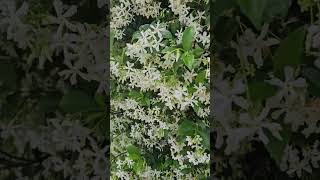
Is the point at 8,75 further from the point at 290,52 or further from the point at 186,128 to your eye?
the point at 290,52

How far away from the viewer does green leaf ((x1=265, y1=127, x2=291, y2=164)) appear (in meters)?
0.95

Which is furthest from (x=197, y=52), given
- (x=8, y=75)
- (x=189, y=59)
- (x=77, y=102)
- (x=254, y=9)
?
(x=8, y=75)

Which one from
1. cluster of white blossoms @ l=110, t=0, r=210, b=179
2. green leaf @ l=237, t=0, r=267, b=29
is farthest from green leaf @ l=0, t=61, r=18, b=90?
green leaf @ l=237, t=0, r=267, b=29

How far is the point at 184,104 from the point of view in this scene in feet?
3.20

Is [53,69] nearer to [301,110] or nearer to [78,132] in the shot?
[78,132]

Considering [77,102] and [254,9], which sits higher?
[254,9]

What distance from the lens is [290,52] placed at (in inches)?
36.9

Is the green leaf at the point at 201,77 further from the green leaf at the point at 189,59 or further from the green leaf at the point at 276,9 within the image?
the green leaf at the point at 276,9

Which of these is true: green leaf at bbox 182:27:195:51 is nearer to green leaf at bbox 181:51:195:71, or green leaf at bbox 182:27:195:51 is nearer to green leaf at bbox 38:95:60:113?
green leaf at bbox 181:51:195:71

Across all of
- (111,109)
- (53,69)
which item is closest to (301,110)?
(111,109)

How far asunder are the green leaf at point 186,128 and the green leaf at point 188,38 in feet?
0.44

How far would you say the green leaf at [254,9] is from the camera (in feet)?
3.06

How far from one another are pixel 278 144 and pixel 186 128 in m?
0.16

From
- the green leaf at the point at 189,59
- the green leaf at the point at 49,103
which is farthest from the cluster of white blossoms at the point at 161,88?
the green leaf at the point at 49,103
